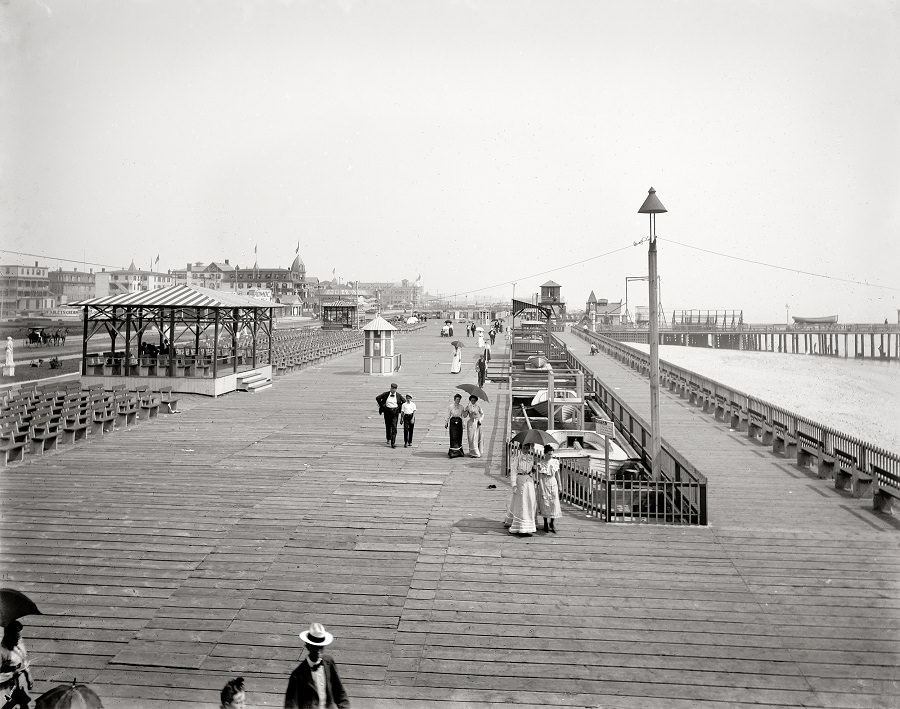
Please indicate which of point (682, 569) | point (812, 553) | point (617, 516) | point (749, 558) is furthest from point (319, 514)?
point (812, 553)

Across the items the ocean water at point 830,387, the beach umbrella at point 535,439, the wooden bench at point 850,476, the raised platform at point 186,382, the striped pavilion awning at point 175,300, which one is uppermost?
the striped pavilion awning at point 175,300

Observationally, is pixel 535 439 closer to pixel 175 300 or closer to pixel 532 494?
pixel 532 494

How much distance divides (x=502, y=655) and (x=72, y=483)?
9.27m

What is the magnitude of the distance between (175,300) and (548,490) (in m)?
19.3

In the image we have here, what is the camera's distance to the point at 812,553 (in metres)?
9.23

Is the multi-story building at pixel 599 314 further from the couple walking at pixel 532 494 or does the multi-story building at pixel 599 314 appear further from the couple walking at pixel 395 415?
the couple walking at pixel 532 494

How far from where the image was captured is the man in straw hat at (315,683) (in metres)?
4.71

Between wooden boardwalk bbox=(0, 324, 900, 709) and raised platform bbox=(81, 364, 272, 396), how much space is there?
10.6m

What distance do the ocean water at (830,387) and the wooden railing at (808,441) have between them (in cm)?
912

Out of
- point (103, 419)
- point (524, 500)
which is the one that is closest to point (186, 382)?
point (103, 419)

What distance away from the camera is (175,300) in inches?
983

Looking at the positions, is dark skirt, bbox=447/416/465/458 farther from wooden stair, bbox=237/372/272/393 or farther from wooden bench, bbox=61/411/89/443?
wooden stair, bbox=237/372/272/393

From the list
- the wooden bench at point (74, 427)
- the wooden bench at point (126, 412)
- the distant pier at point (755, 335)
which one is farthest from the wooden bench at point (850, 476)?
the distant pier at point (755, 335)

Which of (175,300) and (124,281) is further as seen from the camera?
(124,281)
